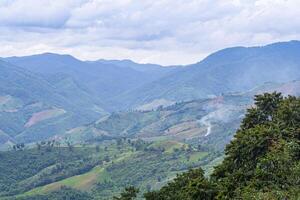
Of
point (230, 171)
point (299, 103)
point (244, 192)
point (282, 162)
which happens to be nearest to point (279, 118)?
point (299, 103)

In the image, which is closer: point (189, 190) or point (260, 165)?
point (260, 165)

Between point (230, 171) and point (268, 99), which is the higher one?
point (268, 99)

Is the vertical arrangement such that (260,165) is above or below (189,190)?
above

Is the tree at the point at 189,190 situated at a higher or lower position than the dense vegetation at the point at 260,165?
lower

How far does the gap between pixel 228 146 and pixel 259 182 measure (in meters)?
14.6

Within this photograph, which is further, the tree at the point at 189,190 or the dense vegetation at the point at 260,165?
the tree at the point at 189,190

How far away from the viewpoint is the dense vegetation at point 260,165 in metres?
52.2

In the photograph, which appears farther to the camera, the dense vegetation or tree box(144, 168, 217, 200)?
tree box(144, 168, 217, 200)

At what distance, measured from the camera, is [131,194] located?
222 feet

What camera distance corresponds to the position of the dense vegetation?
171 feet

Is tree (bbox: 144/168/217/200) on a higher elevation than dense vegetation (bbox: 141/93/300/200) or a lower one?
lower

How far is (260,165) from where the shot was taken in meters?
56.3

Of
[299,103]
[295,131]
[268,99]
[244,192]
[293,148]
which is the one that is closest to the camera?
[244,192]

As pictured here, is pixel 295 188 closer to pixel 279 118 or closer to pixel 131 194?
pixel 279 118
